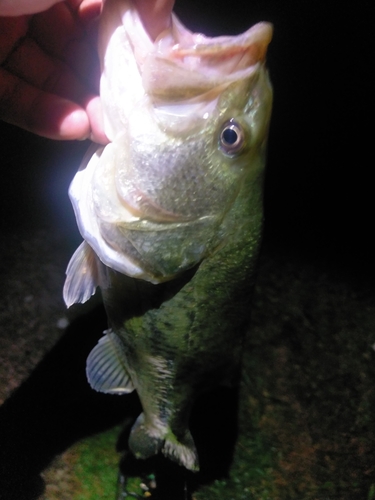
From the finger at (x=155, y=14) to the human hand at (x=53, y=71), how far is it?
0.29 metres

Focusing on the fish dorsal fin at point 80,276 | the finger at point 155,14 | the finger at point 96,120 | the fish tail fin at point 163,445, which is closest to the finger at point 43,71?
the finger at point 96,120

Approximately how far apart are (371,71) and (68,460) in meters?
2.69

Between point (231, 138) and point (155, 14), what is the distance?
1.17ft

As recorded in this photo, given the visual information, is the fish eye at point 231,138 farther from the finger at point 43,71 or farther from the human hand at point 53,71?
the finger at point 43,71

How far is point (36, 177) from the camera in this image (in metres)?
2.58

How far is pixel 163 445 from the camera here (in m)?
1.68

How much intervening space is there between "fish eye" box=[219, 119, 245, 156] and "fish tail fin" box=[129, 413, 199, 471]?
1.09 metres

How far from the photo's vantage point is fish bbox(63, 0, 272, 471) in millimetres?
1096

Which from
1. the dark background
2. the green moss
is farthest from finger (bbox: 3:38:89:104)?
the green moss

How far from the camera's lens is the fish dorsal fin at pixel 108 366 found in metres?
1.62

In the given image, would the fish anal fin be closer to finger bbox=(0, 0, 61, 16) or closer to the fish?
the fish

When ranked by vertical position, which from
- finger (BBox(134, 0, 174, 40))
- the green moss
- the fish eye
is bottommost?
the green moss

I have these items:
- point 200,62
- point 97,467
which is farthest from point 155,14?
point 97,467

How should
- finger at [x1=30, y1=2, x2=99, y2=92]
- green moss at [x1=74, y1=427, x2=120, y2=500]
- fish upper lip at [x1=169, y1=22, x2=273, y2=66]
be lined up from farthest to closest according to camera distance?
green moss at [x1=74, y1=427, x2=120, y2=500]
finger at [x1=30, y1=2, x2=99, y2=92]
fish upper lip at [x1=169, y1=22, x2=273, y2=66]
